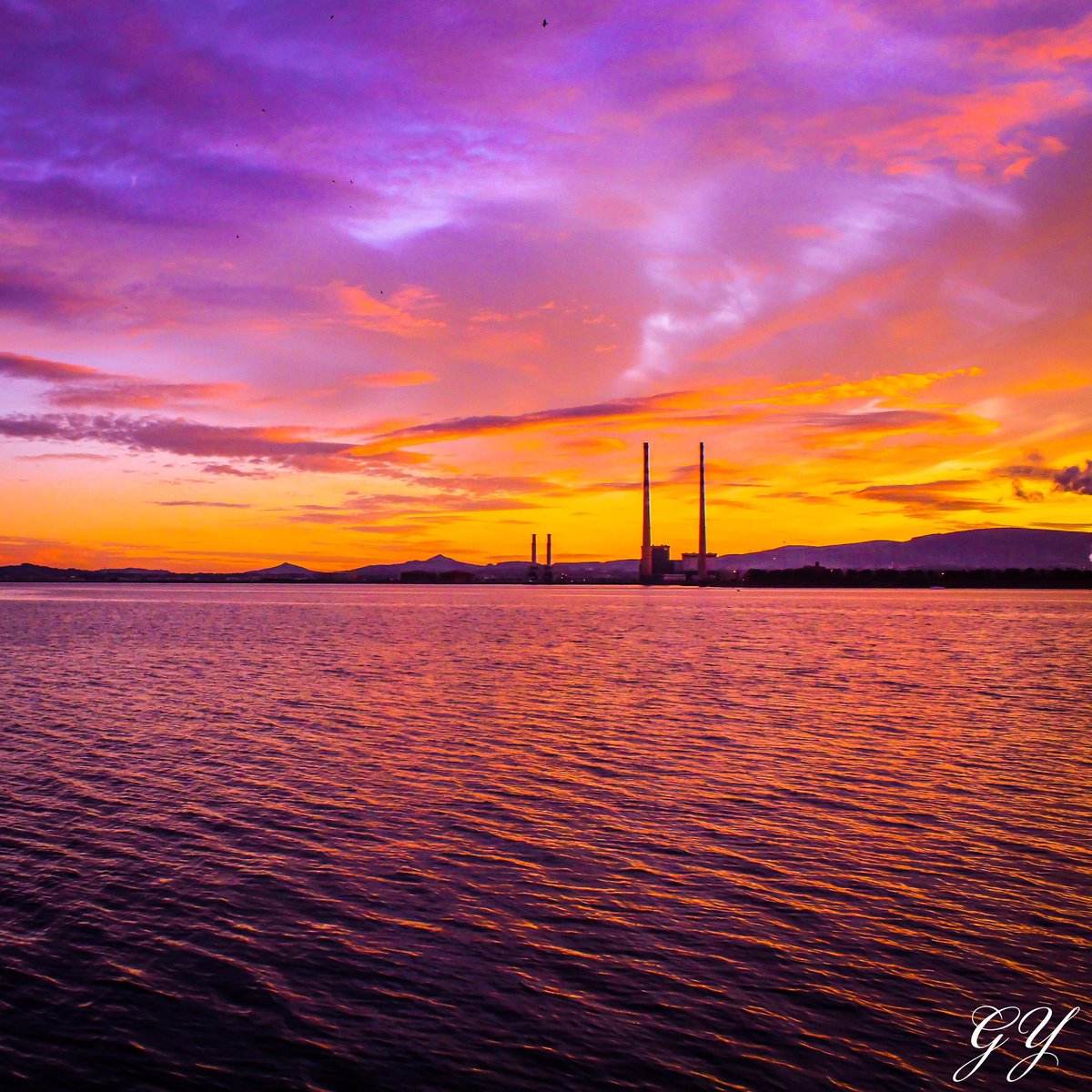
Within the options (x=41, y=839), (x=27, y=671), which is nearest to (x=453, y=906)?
(x=41, y=839)

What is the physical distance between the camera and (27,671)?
6000 centimetres

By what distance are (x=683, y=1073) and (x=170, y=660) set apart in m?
63.8

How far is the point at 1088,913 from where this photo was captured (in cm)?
1742

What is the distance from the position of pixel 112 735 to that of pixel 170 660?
113 ft

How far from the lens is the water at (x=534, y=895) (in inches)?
505

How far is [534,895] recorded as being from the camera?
18469 mm

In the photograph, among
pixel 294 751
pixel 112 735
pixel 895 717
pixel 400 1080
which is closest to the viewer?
pixel 400 1080

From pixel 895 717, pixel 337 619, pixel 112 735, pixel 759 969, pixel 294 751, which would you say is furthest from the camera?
pixel 337 619

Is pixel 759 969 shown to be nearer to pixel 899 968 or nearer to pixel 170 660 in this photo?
pixel 899 968

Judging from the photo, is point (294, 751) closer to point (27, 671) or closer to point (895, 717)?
point (895, 717)

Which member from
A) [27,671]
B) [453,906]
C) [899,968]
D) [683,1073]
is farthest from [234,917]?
[27,671]

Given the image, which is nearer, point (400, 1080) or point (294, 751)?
point (400, 1080)

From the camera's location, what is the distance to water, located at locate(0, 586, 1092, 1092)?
1284 cm

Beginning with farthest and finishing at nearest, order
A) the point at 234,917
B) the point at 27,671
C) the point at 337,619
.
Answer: the point at 337,619 → the point at 27,671 → the point at 234,917
